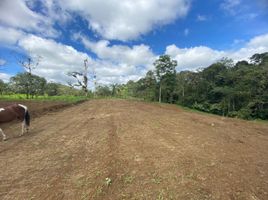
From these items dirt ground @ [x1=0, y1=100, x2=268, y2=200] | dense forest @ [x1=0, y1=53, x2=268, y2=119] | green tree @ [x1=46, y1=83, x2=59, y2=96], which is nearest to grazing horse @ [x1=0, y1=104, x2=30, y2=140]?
dirt ground @ [x1=0, y1=100, x2=268, y2=200]

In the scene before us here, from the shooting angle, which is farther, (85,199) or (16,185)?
(16,185)

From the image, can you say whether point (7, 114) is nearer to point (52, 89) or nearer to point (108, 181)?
point (108, 181)

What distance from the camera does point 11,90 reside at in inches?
1937

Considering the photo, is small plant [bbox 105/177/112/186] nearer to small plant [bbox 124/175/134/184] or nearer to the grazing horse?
small plant [bbox 124/175/134/184]

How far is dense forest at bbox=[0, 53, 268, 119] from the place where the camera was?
31.0m

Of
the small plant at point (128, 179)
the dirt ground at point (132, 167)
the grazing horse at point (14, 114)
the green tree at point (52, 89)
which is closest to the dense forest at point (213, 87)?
the green tree at point (52, 89)

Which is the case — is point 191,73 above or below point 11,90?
above

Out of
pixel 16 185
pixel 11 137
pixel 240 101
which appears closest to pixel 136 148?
pixel 16 185

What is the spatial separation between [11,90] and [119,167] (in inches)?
2040

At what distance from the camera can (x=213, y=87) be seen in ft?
119

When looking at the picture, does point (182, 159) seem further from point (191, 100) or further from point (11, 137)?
point (191, 100)

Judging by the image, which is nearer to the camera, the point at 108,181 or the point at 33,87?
the point at 108,181

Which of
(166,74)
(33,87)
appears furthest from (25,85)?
(166,74)

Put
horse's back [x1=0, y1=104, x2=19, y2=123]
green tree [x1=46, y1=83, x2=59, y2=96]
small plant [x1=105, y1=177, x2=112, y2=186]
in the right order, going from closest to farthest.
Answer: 1. small plant [x1=105, y1=177, x2=112, y2=186]
2. horse's back [x1=0, y1=104, x2=19, y2=123]
3. green tree [x1=46, y1=83, x2=59, y2=96]
